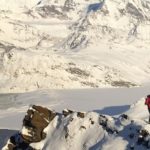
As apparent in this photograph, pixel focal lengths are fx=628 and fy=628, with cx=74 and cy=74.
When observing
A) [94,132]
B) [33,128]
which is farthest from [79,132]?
[33,128]

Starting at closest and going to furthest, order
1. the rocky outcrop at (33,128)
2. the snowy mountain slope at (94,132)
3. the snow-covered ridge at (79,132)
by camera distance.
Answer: the snowy mountain slope at (94,132) < the snow-covered ridge at (79,132) < the rocky outcrop at (33,128)

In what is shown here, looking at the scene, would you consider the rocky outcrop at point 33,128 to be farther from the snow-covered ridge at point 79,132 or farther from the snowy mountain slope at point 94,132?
the snowy mountain slope at point 94,132

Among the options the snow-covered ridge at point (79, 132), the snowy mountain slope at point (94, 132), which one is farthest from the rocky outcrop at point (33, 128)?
the snowy mountain slope at point (94, 132)

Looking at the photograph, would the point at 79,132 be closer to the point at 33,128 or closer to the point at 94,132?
the point at 94,132

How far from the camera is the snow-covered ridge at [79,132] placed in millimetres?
47031

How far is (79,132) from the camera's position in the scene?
5038 centimetres

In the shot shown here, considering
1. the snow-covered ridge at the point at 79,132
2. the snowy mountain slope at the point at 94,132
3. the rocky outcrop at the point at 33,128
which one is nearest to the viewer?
the snowy mountain slope at the point at 94,132

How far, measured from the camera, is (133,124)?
48.1m

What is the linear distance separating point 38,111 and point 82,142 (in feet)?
18.6

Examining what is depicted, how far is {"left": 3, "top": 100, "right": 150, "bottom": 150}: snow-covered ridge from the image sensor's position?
47.0 metres

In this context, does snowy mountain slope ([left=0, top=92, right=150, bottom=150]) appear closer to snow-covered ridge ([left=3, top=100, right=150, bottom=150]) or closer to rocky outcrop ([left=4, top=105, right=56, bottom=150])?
snow-covered ridge ([left=3, top=100, right=150, bottom=150])

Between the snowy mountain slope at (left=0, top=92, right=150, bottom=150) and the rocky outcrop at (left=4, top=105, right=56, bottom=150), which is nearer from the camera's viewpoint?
the snowy mountain slope at (left=0, top=92, right=150, bottom=150)

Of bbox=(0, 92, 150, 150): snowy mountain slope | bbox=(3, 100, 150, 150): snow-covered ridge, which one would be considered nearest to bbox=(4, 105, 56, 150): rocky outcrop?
bbox=(3, 100, 150, 150): snow-covered ridge

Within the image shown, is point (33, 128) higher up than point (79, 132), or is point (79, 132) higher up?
point (79, 132)
